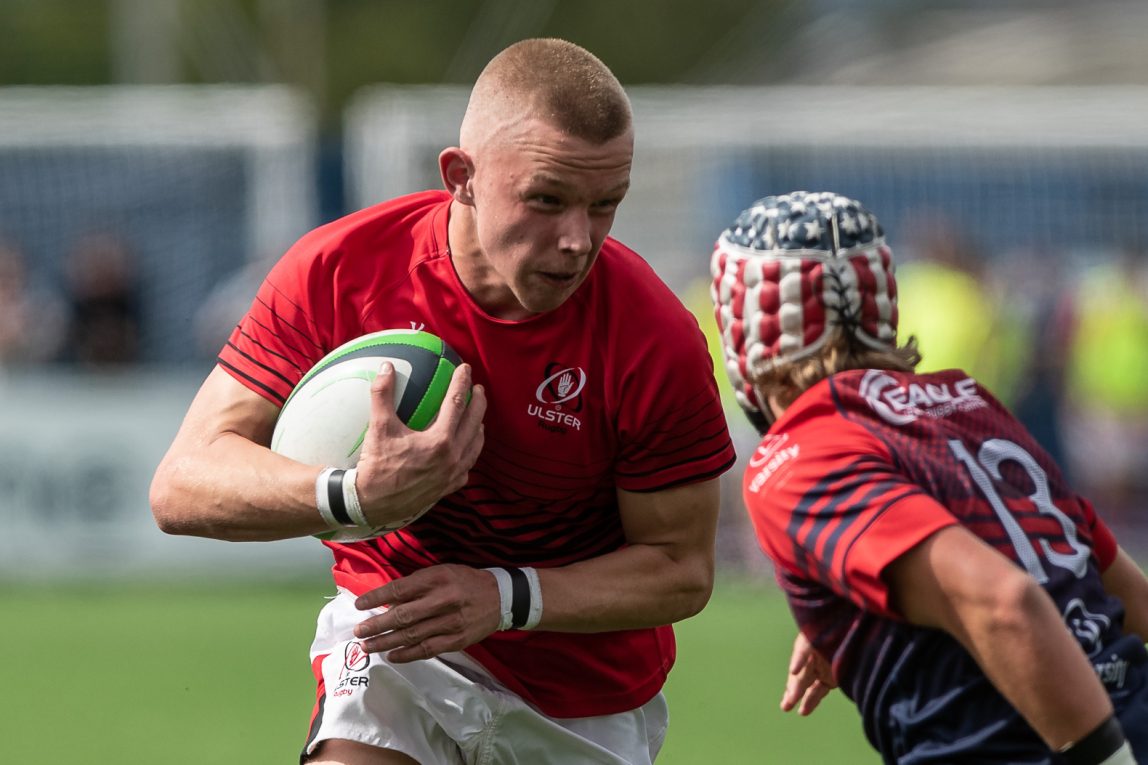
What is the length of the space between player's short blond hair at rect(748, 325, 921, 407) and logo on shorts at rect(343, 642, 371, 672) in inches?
54.2

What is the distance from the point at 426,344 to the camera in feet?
14.3

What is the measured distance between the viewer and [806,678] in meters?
4.50

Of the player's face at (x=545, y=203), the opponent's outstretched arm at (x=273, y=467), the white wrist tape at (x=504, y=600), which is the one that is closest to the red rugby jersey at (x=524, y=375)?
the opponent's outstretched arm at (x=273, y=467)

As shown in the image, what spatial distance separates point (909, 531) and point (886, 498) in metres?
0.09

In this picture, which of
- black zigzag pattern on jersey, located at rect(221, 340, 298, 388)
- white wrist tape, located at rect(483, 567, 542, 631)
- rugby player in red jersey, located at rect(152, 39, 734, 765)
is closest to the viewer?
rugby player in red jersey, located at rect(152, 39, 734, 765)

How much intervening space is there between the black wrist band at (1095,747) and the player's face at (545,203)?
1618 millimetres

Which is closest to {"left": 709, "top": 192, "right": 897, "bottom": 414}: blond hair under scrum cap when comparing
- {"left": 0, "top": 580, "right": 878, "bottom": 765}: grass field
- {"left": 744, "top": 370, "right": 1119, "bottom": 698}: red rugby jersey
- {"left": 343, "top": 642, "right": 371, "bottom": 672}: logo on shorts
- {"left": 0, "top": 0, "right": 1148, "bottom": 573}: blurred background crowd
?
{"left": 744, "top": 370, "right": 1119, "bottom": 698}: red rugby jersey

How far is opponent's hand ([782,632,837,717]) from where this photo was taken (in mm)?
4449

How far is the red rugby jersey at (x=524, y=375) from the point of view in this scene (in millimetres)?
4543

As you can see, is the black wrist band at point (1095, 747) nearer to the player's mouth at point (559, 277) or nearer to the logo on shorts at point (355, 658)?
the player's mouth at point (559, 277)

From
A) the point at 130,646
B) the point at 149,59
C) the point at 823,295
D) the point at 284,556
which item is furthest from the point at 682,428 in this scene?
the point at 149,59

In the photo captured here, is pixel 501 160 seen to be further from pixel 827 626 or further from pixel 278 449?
pixel 827 626

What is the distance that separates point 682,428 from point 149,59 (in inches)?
1363

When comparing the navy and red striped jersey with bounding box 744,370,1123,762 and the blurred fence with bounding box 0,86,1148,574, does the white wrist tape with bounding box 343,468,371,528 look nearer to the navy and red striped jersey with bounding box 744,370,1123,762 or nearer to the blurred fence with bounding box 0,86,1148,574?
the navy and red striped jersey with bounding box 744,370,1123,762
